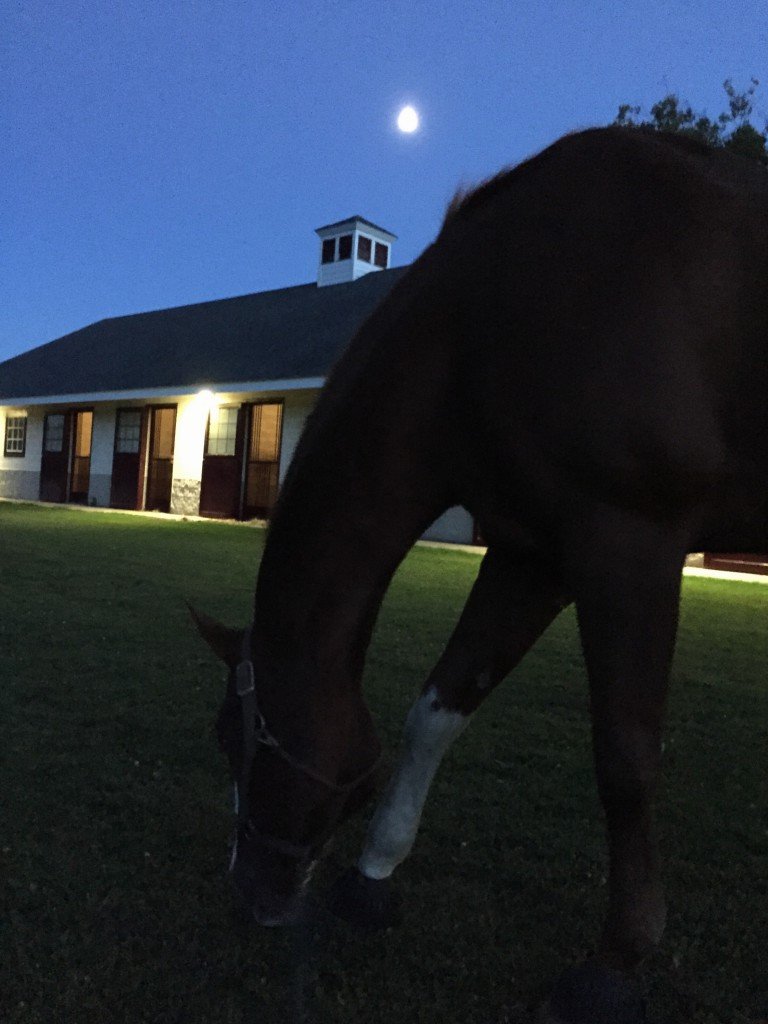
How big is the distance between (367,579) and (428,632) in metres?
3.59

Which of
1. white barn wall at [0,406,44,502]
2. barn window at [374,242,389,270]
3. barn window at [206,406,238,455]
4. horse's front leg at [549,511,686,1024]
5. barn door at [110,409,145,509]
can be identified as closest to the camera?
horse's front leg at [549,511,686,1024]

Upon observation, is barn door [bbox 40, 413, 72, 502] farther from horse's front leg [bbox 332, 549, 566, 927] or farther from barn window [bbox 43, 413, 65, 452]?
horse's front leg [bbox 332, 549, 566, 927]

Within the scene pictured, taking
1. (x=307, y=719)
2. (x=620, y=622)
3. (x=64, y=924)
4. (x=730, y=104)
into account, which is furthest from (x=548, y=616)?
(x=730, y=104)

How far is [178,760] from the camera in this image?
2.75 metres

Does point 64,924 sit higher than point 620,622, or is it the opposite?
point 620,622

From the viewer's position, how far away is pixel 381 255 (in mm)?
20625

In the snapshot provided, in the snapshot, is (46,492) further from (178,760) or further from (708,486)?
(708,486)

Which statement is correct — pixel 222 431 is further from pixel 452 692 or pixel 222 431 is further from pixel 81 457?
pixel 452 692

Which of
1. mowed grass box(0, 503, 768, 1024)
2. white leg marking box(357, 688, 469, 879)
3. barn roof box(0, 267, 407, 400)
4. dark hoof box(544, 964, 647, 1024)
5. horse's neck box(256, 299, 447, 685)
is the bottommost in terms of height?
mowed grass box(0, 503, 768, 1024)

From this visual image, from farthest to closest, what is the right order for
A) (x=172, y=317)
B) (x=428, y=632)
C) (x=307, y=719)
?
(x=172, y=317), (x=428, y=632), (x=307, y=719)

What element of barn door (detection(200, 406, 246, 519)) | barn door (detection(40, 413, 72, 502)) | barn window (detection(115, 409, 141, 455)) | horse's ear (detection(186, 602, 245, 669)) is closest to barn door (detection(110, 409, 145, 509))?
barn window (detection(115, 409, 141, 455))

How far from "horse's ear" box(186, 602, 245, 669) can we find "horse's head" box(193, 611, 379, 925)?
0.03 m

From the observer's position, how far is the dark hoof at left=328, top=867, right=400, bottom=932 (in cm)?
187

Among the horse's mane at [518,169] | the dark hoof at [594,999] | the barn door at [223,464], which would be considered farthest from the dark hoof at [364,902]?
the barn door at [223,464]
